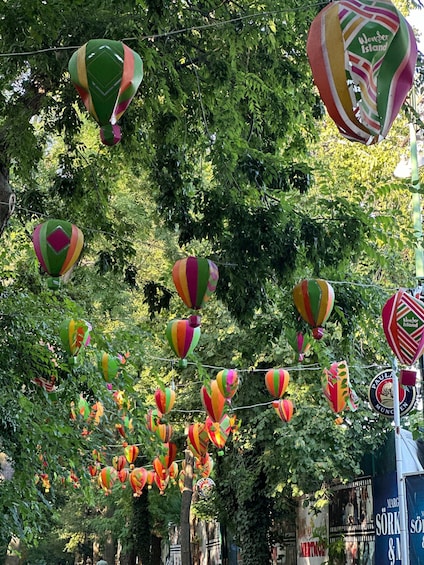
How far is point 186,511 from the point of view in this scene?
23.6 m

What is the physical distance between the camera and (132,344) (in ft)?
38.8

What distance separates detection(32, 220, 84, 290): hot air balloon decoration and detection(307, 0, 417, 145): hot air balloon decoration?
11.1ft

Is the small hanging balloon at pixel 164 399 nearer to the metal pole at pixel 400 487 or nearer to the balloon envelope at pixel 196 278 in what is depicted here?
the metal pole at pixel 400 487

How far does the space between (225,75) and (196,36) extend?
2.02 feet

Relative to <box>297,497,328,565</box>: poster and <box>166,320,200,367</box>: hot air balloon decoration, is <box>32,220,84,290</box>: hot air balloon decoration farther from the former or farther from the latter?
<box>297,497,328,565</box>: poster

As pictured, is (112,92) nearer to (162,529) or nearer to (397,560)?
(397,560)

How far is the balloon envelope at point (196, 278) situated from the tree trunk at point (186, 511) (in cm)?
1639

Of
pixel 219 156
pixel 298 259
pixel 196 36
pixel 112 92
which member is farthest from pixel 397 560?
pixel 112 92

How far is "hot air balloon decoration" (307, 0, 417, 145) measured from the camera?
421 centimetres

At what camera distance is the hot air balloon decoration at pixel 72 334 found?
10.5 meters

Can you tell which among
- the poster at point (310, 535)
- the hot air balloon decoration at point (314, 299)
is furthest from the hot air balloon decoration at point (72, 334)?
the poster at point (310, 535)

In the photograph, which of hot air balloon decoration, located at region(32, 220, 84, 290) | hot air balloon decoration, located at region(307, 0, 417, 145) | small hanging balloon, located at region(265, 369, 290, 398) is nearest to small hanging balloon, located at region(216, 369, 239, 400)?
small hanging balloon, located at region(265, 369, 290, 398)

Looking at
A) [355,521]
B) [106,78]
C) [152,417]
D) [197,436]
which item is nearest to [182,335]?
[106,78]

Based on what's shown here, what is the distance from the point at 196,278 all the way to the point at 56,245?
1.47 meters
